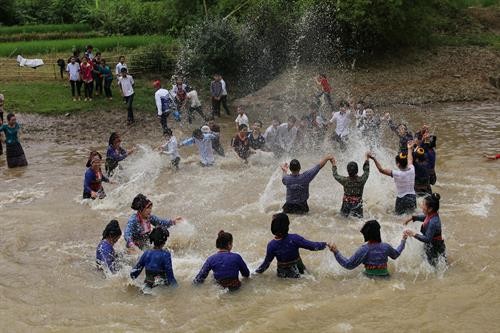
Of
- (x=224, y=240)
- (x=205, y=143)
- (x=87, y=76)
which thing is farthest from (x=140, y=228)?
(x=87, y=76)

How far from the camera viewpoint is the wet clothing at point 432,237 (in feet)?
25.2

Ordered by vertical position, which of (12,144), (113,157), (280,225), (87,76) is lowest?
(280,225)

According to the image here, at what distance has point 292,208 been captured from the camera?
33.4 feet

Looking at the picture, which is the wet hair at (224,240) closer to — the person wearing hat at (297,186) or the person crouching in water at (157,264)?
the person crouching in water at (157,264)

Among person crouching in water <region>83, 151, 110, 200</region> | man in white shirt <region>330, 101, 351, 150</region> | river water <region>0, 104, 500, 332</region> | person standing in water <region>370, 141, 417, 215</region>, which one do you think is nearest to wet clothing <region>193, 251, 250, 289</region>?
river water <region>0, 104, 500, 332</region>

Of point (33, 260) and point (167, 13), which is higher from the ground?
point (167, 13)

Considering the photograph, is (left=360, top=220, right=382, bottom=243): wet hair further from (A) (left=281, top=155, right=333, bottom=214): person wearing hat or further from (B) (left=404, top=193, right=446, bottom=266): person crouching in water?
(A) (left=281, top=155, right=333, bottom=214): person wearing hat

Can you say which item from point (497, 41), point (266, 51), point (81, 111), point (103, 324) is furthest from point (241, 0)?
point (103, 324)

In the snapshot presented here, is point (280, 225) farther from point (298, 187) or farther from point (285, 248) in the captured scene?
point (298, 187)

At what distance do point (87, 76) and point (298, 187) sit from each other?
36.4ft

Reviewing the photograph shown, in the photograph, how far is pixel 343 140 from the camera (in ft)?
46.7

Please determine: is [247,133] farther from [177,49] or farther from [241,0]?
[241,0]

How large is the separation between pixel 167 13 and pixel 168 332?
23841mm

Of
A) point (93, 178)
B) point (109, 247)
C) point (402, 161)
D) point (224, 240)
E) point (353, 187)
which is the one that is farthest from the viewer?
point (93, 178)
